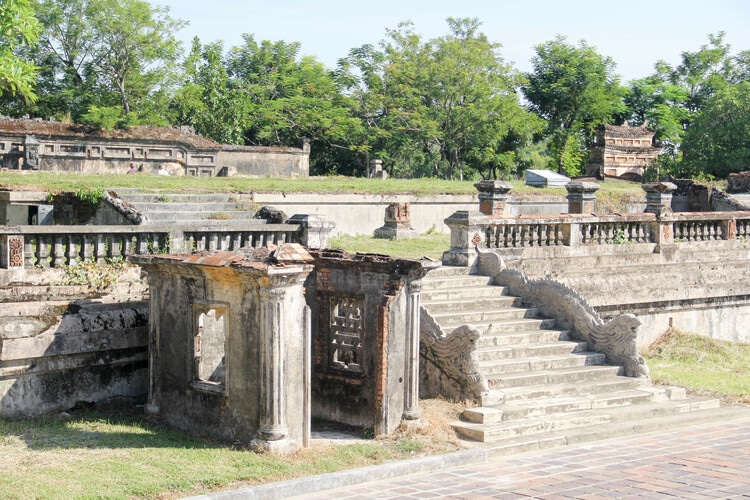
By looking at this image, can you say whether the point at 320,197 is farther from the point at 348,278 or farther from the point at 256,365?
the point at 256,365

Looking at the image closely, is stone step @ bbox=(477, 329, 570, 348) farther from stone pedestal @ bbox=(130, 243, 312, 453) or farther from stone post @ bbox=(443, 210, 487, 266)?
stone pedestal @ bbox=(130, 243, 312, 453)

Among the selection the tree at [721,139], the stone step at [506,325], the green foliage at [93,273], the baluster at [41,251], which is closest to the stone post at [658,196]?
the stone step at [506,325]

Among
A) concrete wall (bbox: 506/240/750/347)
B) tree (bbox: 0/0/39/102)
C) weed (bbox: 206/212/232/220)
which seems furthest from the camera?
concrete wall (bbox: 506/240/750/347)

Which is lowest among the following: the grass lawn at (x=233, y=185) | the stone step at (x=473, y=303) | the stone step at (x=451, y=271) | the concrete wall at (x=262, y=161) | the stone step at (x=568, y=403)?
the stone step at (x=568, y=403)

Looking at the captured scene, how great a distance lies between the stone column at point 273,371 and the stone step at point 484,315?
169 inches

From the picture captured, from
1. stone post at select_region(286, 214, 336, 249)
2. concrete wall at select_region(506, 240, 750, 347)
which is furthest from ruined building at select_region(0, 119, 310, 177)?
stone post at select_region(286, 214, 336, 249)

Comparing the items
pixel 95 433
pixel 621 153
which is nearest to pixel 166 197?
pixel 95 433

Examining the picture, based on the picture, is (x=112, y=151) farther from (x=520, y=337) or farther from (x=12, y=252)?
(x=520, y=337)

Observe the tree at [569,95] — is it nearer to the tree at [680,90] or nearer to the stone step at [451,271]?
the tree at [680,90]

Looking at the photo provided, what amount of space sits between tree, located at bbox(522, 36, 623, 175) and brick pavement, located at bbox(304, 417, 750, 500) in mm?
36335

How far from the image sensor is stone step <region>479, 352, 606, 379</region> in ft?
44.9

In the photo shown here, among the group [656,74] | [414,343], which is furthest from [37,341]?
[656,74]

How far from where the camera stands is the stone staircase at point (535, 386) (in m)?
12.3

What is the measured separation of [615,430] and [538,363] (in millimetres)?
1842
